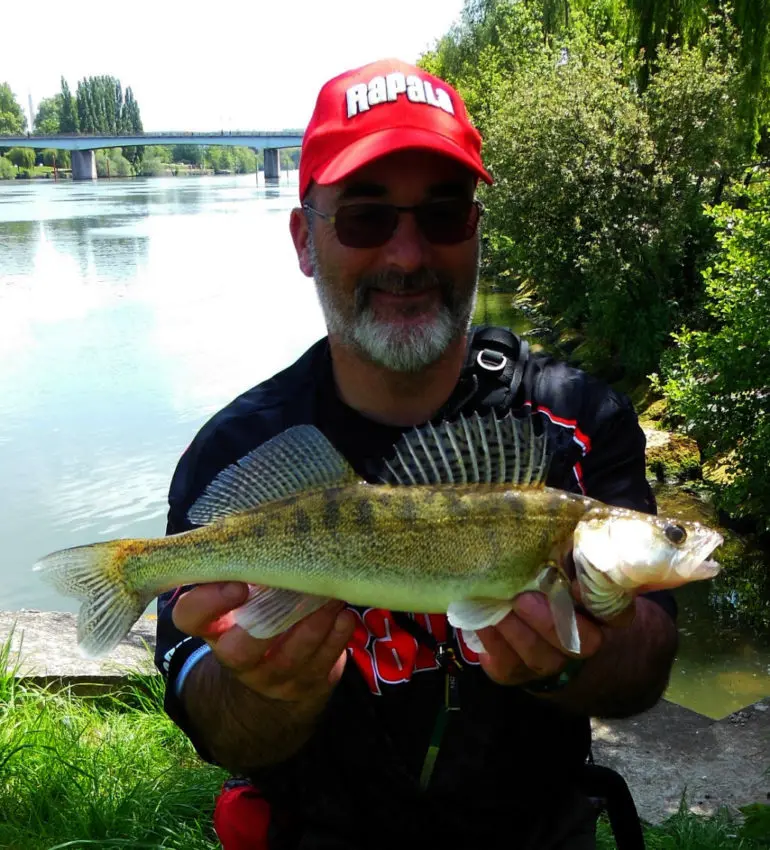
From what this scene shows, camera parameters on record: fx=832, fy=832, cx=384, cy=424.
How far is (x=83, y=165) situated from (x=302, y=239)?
332 ft

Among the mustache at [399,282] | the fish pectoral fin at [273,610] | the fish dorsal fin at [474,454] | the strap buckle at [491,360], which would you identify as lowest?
the fish pectoral fin at [273,610]

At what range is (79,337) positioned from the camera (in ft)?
60.3

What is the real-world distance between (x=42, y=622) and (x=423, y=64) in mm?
42148

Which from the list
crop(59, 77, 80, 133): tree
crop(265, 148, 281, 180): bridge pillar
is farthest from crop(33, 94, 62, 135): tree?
crop(265, 148, 281, 180): bridge pillar

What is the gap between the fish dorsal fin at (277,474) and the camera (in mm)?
2379

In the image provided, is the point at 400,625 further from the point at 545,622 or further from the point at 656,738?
the point at 656,738

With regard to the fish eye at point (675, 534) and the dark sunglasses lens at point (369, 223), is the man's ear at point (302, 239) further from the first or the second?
the fish eye at point (675, 534)

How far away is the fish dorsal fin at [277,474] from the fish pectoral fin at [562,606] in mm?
603

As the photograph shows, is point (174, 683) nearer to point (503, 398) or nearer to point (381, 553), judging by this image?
point (381, 553)

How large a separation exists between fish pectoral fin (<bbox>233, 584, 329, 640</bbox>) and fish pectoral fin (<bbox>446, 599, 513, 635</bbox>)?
0.36m

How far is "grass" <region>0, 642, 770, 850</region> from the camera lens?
11.5 ft

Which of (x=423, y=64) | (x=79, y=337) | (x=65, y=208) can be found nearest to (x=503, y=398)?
(x=79, y=337)

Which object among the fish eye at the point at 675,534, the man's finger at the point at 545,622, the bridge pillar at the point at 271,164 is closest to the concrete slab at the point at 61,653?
the man's finger at the point at 545,622

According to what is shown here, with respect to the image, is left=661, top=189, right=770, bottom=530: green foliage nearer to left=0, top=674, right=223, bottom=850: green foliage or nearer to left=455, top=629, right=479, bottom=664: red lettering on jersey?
left=0, top=674, right=223, bottom=850: green foliage
